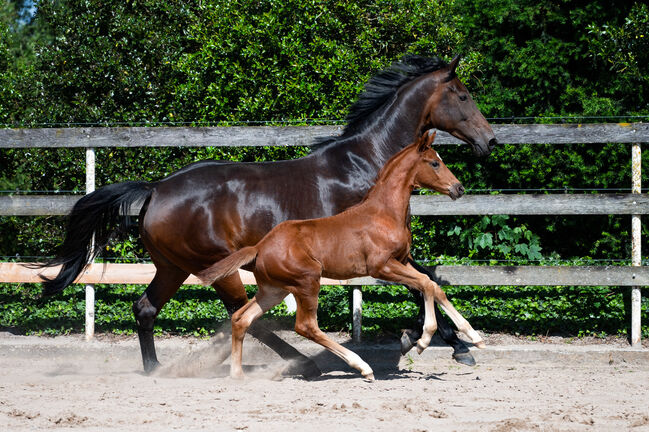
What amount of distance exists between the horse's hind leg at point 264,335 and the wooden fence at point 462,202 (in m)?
0.85

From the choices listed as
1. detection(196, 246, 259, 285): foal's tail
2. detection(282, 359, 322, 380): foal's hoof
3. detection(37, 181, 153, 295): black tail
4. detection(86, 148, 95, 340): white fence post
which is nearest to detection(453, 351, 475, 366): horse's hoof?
detection(282, 359, 322, 380): foal's hoof

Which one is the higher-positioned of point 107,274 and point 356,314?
point 107,274

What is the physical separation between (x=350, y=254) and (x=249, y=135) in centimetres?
203

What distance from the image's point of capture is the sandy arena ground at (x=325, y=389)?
4.43 meters

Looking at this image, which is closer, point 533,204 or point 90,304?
point 533,204

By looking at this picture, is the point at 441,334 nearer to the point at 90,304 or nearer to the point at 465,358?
the point at 465,358

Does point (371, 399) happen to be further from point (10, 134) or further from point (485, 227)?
point (10, 134)

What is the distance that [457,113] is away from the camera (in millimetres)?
6164

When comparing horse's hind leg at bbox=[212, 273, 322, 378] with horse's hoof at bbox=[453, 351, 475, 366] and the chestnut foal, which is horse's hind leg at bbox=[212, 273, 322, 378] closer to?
the chestnut foal

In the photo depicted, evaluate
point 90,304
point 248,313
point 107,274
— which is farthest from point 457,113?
point 90,304

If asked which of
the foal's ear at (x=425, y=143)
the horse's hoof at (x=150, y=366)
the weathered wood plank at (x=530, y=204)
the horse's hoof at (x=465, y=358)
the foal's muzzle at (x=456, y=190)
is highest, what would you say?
the foal's ear at (x=425, y=143)

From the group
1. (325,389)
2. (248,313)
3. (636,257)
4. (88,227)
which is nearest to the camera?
(325,389)

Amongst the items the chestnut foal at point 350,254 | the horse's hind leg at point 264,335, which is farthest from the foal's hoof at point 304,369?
the chestnut foal at point 350,254

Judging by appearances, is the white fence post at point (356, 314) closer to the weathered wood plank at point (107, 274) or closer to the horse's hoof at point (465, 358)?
the weathered wood plank at point (107, 274)
